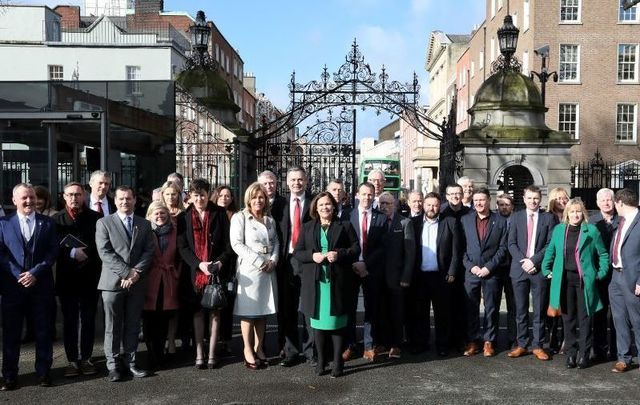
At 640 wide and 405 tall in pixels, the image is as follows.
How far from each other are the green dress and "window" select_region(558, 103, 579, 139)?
110 feet

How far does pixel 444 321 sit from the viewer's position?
7.82 m

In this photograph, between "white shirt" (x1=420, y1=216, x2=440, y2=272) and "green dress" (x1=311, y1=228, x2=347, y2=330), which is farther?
"white shirt" (x1=420, y1=216, x2=440, y2=272)

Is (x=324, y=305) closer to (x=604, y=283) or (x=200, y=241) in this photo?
(x=200, y=241)

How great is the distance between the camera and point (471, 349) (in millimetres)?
7781

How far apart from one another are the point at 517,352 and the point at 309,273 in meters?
2.61

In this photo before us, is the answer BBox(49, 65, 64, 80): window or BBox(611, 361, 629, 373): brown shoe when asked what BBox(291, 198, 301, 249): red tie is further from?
BBox(49, 65, 64, 80): window

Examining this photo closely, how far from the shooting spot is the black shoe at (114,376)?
6.67 m

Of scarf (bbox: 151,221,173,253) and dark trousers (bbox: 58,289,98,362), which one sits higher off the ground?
scarf (bbox: 151,221,173,253)

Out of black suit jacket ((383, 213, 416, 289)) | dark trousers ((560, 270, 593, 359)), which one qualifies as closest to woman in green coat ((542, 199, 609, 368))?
dark trousers ((560, 270, 593, 359))

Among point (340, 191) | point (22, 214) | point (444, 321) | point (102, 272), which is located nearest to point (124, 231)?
point (102, 272)

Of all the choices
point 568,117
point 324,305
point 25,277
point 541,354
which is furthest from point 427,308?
point 568,117

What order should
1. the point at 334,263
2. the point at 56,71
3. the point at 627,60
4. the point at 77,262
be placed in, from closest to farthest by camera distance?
the point at 77,262 → the point at 334,263 → the point at 627,60 → the point at 56,71

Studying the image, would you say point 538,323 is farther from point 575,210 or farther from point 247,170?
point 247,170

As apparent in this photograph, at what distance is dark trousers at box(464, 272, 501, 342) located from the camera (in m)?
7.76
